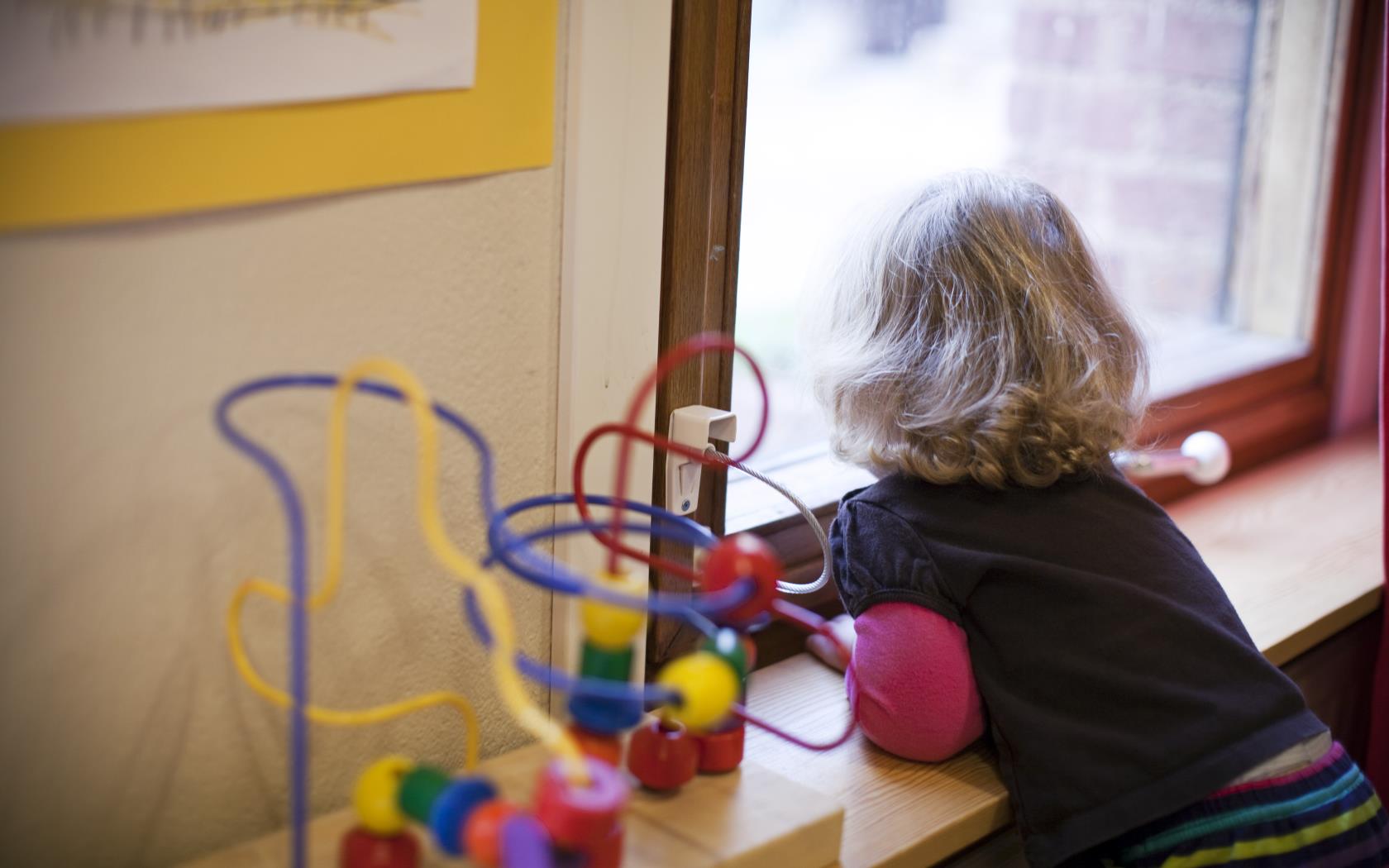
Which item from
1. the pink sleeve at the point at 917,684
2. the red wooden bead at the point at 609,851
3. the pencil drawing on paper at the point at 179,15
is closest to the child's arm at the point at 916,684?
the pink sleeve at the point at 917,684

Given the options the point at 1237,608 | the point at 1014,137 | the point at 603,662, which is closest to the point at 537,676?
the point at 603,662

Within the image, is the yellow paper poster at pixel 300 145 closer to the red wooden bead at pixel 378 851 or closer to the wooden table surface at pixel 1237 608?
the red wooden bead at pixel 378 851

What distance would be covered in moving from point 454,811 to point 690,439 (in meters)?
0.42

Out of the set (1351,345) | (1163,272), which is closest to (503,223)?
(1163,272)

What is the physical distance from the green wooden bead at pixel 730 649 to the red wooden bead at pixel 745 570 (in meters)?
0.02

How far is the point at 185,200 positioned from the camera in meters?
0.59

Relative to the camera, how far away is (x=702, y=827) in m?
0.69

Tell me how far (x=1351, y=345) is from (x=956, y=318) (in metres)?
1.15

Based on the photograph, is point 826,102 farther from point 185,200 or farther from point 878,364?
point 185,200

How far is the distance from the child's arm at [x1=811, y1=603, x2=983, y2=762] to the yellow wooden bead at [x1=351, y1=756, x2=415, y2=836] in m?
0.40

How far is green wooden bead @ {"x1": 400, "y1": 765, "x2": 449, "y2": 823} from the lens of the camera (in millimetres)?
527

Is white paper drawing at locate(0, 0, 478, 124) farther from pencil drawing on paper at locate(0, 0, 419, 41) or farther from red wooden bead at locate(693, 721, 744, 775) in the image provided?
red wooden bead at locate(693, 721, 744, 775)

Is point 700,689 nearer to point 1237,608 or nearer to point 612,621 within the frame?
point 612,621

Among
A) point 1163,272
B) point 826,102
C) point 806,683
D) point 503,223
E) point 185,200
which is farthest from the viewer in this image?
point 1163,272
